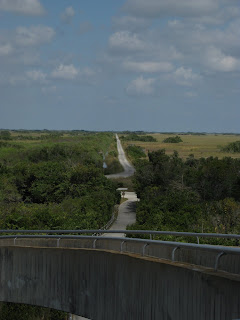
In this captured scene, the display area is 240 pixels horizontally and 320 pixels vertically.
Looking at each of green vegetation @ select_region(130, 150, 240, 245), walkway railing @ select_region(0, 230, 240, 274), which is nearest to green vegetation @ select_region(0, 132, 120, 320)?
green vegetation @ select_region(130, 150, 240, 245)

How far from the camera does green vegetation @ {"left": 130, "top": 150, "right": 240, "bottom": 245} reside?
36969mm

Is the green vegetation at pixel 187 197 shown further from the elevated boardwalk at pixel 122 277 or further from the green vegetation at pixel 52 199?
the elevated boardwalk at pixel 122 277

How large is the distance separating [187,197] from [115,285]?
31.1 metres

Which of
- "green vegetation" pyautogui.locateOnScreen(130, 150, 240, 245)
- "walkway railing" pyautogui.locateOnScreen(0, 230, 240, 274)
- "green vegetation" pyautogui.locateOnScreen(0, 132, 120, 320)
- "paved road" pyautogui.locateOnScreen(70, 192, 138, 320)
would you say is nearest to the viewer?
"walkway railing" pyautogui.locateOnScreen(0, 230, 240, 274)

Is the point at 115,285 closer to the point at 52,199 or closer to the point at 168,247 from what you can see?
the point at 168,247

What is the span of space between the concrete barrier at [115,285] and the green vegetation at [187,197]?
1059cm

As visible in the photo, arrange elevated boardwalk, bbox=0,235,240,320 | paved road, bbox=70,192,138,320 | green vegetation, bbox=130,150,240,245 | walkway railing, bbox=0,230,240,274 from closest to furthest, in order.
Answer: walkway railing, bbox=0,230,240,274, elevated boardwalk, bbox=0,235,240,320, green vegetation, bbox=130,150,240,245, paved road, bbox=70,192,138,320

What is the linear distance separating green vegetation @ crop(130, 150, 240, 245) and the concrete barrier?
10.6 metres

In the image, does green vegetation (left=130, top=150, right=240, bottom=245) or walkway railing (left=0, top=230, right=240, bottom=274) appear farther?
green vegetation (left=130, top=150, right=240, bottom=245)

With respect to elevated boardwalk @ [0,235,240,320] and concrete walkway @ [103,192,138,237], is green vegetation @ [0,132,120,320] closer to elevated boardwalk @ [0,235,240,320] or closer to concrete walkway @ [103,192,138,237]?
concrete walkway @ [103,192,138,237]

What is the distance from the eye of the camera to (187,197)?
4494 cm

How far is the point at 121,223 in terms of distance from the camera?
166 feet

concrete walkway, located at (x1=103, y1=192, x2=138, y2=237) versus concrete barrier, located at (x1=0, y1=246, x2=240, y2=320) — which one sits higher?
concrete barrier, located at (x1=0, y1=246, x2=240, y2=320)

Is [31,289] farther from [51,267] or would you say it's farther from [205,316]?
[205,316]
